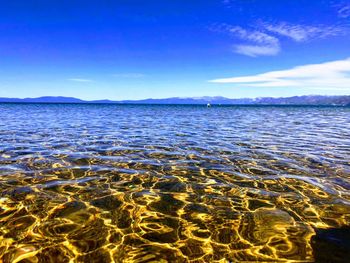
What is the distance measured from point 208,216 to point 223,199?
115 centimetres

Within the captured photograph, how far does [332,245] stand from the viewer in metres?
5.00

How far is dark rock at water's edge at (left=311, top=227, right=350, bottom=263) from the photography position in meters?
4.58

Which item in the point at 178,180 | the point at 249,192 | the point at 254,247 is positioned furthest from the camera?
the point at 178,180

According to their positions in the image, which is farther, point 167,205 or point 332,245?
point 167,205

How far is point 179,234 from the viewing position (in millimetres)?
5387

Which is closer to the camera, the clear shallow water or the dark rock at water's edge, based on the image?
the dark rock at water's edge

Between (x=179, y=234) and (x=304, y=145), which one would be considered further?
(x=304, y=145)

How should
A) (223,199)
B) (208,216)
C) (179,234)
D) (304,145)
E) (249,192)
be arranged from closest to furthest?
(179,234) → (208,216) → (223,199) → (249,192) → (304,145)

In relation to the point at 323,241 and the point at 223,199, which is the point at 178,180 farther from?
the point at 323,241

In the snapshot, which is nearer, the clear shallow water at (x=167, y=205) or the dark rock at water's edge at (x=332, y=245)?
the dark rock at water's edge at (x=332, y=245)

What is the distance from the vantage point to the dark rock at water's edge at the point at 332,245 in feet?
15.0

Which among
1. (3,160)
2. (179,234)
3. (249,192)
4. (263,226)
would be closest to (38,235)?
(179,234)

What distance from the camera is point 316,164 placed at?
35.5 ft

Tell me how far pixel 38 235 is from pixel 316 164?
1023 cm
